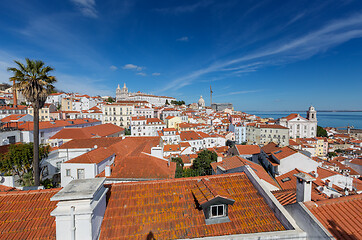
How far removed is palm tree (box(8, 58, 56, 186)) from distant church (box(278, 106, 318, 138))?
8955 centimetres

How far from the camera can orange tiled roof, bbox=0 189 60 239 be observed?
3828 mm

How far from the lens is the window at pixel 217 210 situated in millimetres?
4351

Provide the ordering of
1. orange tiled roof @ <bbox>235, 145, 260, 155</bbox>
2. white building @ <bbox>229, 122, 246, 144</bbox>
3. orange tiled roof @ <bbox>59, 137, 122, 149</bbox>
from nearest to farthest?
orange tiled roof @ <bbox>59, 137, 122, 149</bbox> → orange tiled roof @ <bbox>235, 145, 260, 155</bbox> → white building @ <bbox>229, 122, 246, 144</bbox>

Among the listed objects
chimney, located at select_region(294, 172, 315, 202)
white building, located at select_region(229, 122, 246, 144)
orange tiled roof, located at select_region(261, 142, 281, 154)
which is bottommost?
white building, located at select_region(229, 122, 246, 144)

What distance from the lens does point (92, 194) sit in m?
3.65

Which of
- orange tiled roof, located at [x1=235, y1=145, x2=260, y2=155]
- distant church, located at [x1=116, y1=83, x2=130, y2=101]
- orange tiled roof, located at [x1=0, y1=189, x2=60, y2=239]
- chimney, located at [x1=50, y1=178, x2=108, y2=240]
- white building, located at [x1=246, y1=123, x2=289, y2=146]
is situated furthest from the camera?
distant church, located at [x1=116, y1=83, x2=130, y2=101]

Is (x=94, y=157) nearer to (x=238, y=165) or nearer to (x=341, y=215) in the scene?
(x=238, y=165)

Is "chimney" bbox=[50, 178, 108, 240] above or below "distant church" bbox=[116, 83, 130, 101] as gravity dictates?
below

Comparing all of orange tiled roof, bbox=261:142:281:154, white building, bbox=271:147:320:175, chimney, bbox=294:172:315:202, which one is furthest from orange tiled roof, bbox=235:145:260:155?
chimney, bbox=294:172:315:202

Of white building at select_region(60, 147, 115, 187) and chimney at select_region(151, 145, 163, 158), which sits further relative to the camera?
chimney at select_region(151, 145, 163, 158)

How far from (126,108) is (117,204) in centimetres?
6927

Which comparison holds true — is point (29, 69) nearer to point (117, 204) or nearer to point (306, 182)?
point (117, 204)

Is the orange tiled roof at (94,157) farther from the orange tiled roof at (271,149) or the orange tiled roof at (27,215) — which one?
the orange tiled roof at (271,149)

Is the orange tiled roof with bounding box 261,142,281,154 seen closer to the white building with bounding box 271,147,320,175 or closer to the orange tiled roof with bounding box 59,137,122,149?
the white building with bounding box 271,147,320,175
